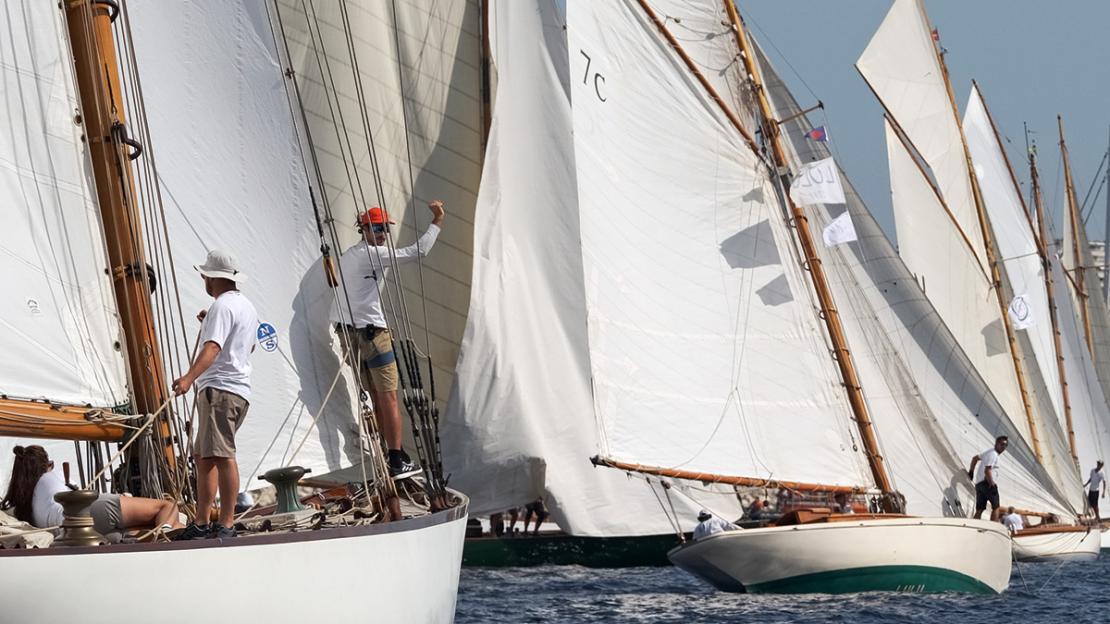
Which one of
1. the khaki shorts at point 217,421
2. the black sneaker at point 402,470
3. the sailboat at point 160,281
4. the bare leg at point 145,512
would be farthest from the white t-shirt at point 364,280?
the bare leg at point 145,512

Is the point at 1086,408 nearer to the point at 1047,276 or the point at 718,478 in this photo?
the point at 1047,276

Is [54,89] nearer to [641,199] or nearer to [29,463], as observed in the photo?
[29,463]

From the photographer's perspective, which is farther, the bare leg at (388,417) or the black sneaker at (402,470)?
the bare leg at (388,417)

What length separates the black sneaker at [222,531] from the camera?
39.2 ft

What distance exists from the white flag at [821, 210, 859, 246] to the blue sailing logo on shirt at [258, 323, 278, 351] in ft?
44.2

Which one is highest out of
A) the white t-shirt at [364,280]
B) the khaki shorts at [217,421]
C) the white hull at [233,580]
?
the white t-shirt at [364,280]

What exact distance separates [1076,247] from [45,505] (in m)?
41.9

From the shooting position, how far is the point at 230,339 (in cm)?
1252

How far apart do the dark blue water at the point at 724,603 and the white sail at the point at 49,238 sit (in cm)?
875

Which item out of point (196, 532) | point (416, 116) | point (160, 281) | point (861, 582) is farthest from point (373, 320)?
point (416, 116)

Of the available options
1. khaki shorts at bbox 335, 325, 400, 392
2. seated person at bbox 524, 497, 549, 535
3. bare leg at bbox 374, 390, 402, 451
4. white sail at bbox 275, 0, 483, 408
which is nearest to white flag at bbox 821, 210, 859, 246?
white sail at bbox 275, 0, 483, 408

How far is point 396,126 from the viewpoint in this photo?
2606cm

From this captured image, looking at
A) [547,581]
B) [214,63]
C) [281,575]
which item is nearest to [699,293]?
[547,581]

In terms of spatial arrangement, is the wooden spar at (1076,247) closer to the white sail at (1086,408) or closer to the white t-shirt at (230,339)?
the white sail at (1086,408)
